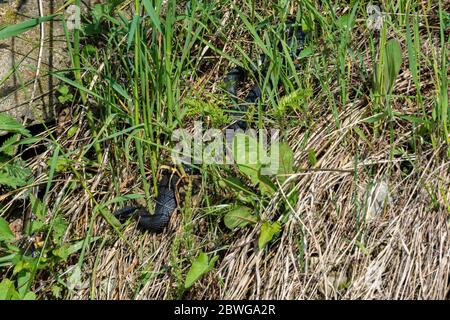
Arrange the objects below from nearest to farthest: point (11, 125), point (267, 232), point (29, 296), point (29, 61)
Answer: point (267, 232) → point (29, 296) → point (11, 125) → point (29, 61)

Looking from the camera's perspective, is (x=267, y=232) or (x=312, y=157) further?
(x=312, y=157)

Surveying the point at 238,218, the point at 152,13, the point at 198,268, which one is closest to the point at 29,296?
the point at 198,268

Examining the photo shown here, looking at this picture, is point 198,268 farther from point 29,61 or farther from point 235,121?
point 29,61

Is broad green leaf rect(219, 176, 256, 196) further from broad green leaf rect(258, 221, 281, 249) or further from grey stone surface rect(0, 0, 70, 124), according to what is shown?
grey stone surface rect(0, 0, 70, 124)

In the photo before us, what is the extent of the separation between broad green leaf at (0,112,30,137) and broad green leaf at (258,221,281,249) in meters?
1.04

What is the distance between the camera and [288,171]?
2.54m

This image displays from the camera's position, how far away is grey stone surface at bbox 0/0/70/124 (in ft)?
9.72

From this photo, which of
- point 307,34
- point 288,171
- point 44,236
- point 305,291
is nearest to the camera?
point 305,291

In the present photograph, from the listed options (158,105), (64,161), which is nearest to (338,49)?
(158,105)

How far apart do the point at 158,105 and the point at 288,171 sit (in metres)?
0.59

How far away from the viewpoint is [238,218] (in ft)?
8.24

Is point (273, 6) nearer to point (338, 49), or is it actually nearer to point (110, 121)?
point (338, 49)

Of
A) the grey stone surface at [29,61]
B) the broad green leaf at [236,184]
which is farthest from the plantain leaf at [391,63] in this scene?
the grey stone surface at [29,61]

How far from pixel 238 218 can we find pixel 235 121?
51 centimetres
